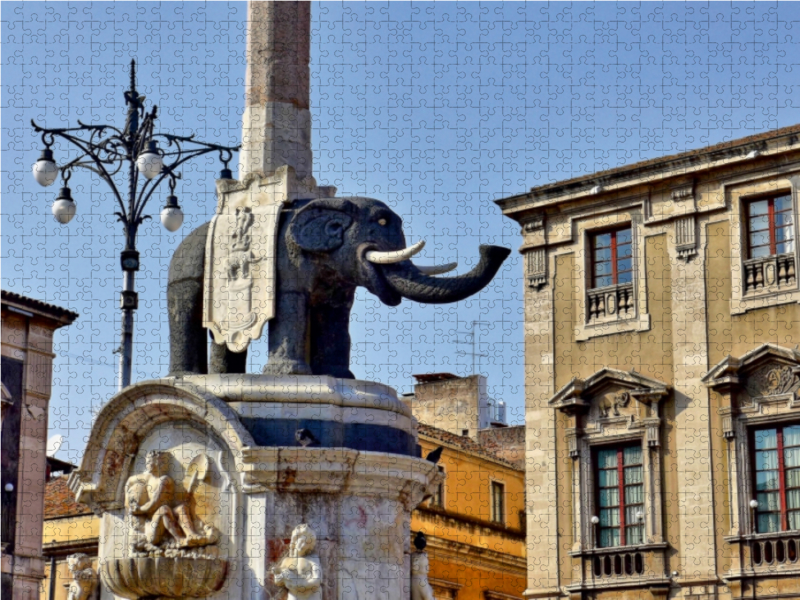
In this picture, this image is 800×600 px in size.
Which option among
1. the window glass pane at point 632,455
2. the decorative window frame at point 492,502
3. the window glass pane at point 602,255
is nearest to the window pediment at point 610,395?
the window glass pane at point 632,455

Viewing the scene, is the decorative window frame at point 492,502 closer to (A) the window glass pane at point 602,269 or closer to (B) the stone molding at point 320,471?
(A) the window glass pane at point 602,269

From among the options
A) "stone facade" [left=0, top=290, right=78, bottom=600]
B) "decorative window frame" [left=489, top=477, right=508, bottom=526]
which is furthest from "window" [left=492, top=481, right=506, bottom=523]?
"stone facade" [left=0, top=290, right=78, bottom=600]

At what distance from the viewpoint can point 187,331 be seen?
47.0ft

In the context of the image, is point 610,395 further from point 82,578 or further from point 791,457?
point 82,578

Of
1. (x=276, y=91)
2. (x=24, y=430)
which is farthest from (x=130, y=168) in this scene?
(x=24, y=430)

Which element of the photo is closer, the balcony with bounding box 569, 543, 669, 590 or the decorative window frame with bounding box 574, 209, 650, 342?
the balcony with bounding box 569, 543, 669, 590

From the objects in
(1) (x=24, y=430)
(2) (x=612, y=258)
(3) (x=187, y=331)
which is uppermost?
(2) (x=612, y=258)

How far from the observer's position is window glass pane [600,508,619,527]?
2981 centimetres

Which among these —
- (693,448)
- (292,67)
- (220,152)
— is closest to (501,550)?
(693,448)

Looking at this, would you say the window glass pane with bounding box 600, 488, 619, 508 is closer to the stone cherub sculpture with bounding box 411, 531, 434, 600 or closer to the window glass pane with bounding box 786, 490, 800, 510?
the window glass pane with bounding box 786, 490, 800, 510

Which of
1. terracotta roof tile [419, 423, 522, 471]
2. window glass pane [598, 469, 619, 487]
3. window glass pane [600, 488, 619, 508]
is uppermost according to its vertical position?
terracotta roof tile [419, 423, 522, 471]

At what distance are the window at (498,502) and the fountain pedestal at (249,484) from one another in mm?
25299

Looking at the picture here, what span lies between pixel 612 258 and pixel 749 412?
3.86 meters

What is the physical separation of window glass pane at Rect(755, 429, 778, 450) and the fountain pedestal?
15.9 meters
